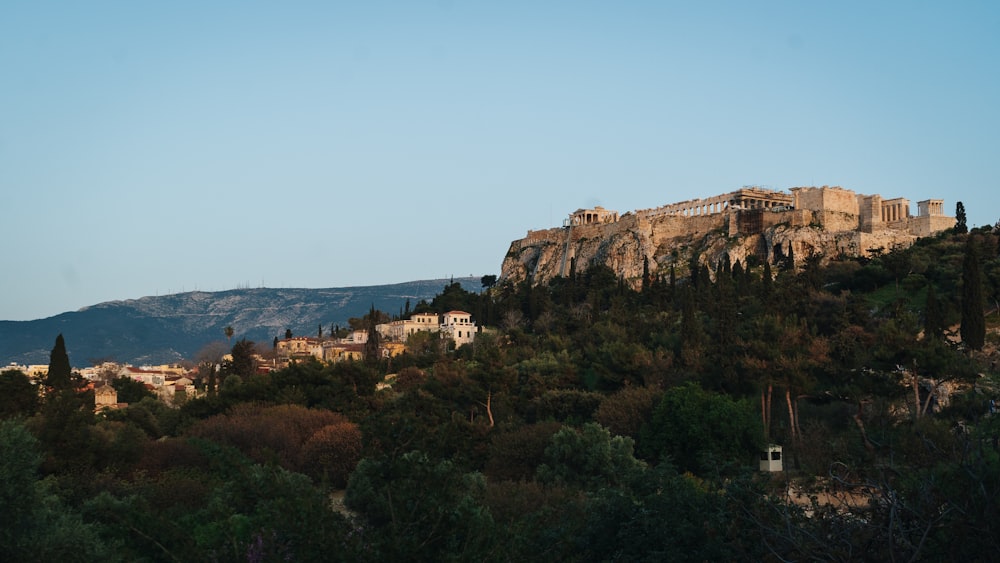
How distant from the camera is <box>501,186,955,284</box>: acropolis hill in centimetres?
6594

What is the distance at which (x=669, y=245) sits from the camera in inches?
3014

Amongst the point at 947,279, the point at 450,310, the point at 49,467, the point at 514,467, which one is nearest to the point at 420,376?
the point at 514,467

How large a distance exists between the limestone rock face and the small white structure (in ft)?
114

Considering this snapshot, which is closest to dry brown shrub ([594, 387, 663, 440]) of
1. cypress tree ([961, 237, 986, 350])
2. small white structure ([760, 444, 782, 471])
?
small white structure ([760, 444, 782, 471])

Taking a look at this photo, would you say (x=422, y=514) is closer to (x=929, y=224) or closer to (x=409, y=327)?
(x=929, y=224)

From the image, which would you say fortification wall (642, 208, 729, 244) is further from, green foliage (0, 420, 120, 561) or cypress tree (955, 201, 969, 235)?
green foliage (0, 420, 120, 561)

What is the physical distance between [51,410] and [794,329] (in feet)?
83.8

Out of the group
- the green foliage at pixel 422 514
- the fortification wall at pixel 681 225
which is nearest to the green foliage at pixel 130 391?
the fortification wall at pixel 681 225

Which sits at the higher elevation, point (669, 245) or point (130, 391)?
point (669, 245)

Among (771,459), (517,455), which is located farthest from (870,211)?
(517,455)

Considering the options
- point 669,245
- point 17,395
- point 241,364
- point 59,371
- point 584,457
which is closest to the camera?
point 584,457

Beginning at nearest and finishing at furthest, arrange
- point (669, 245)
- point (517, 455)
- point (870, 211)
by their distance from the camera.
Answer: point (517, 455), point (870, 211), point (669, 245)

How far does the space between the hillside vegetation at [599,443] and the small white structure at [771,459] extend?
1.43 ft

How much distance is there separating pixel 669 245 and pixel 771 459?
4736 cm
